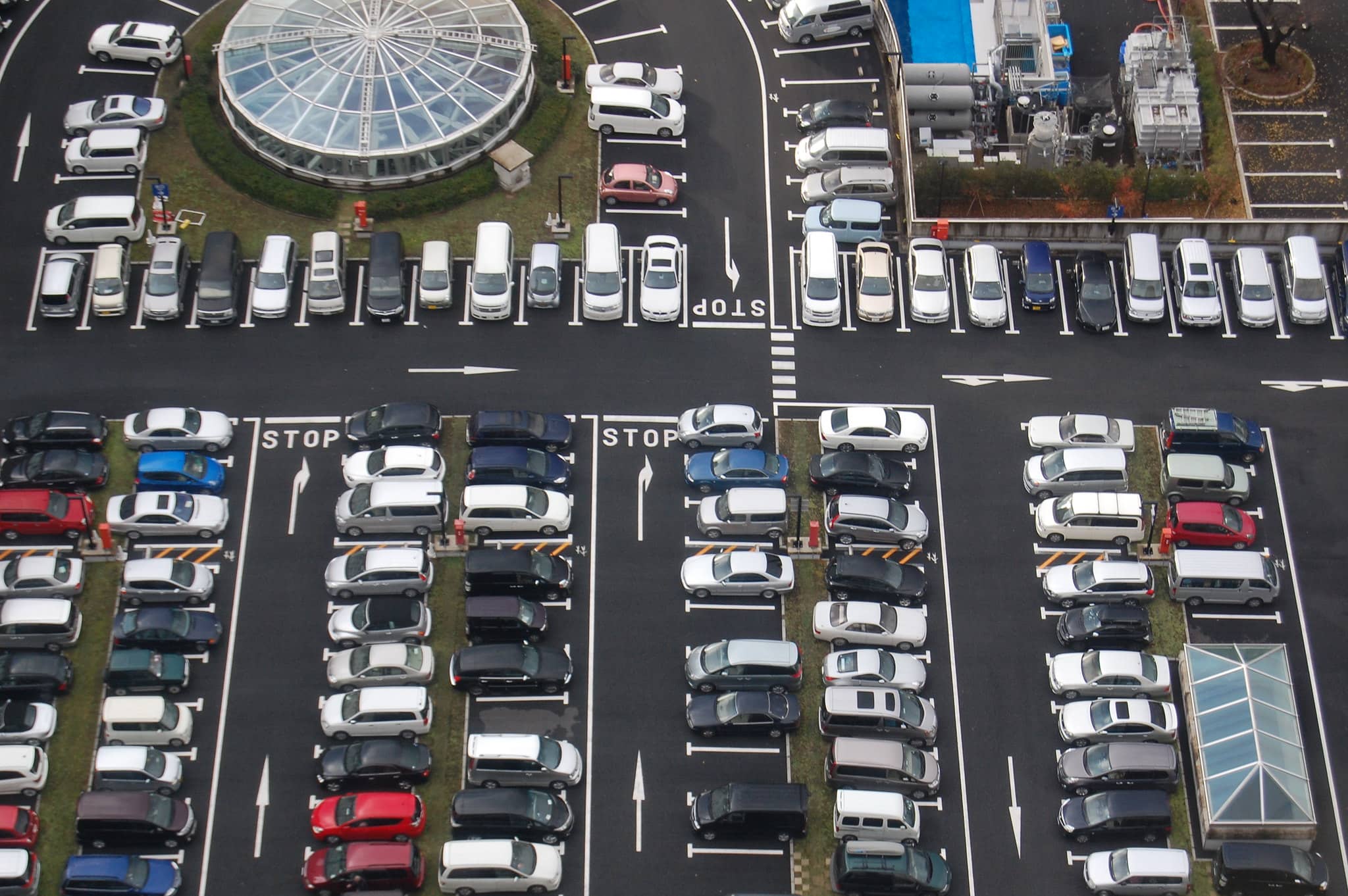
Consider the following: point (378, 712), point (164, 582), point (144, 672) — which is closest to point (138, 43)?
point (164, 582)

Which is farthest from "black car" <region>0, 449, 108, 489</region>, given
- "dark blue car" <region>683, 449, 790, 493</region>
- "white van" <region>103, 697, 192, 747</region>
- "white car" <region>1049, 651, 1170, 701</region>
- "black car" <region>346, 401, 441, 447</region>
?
"white car" <region>1049, 651, 1170, 701</region>

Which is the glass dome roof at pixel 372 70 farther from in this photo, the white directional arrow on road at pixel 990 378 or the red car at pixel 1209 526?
the red car at pixel 1209 526

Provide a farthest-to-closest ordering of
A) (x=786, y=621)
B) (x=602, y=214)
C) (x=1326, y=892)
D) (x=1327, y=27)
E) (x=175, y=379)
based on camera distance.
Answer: (x=1327, y=27), (x=602, y=214), (x=175, y=379), (x=786, y=621), (x=1326, y=892)

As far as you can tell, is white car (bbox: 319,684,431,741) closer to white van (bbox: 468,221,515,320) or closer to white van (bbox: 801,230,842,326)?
white van (bbox: 468,221,515,320)

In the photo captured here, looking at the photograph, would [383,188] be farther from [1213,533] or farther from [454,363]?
[1213,533]

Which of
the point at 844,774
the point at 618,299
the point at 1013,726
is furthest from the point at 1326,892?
the point at 618,299

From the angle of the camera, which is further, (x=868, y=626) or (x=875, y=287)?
(x=875, y=287)

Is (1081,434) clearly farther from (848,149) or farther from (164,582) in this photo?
(164,582)
